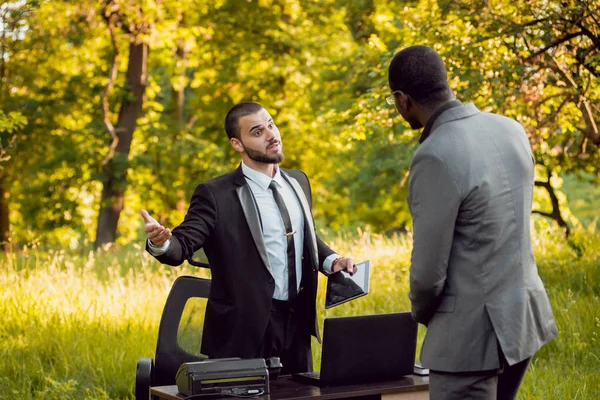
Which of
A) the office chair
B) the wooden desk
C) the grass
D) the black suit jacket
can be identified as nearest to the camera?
the wooden desk

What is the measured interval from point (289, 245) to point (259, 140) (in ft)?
1.73

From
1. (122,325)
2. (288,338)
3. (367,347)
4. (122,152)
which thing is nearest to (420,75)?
(367,347)

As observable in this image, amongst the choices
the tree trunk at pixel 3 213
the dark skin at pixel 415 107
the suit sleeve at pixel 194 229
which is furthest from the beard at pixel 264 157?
the tree trunk at pixel 3 213

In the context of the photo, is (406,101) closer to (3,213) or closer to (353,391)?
(353,391)

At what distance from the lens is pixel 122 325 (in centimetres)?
746

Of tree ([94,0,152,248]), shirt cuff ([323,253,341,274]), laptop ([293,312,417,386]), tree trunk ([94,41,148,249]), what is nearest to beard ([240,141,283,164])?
shirt cuff ([323,253,341,274])

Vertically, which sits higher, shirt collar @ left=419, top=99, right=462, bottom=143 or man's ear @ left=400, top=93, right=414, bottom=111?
man's ear @ left=400, top=93, right=414, bottom=111

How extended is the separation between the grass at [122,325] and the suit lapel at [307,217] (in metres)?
2.05

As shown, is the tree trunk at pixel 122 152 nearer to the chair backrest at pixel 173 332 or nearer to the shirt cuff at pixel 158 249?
the chair backrest at pixel 173 332

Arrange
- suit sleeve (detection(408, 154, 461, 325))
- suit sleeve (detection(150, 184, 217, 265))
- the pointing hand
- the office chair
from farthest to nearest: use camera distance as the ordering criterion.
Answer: the office chair
suit sleeve (detection(150, 184, 217, 265))
the pointing hand
suit sleeve (detection(408, 154, 461, 325))

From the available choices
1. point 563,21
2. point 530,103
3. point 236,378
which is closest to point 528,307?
point 236,378

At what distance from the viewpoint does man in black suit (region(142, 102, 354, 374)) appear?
4.05m

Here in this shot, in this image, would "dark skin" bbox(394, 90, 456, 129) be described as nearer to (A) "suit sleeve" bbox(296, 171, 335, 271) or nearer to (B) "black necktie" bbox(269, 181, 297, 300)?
(B) "black necktie" bbox(269, 181, 297, 300)

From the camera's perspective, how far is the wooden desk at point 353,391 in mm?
3461
